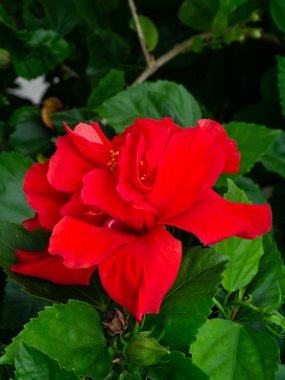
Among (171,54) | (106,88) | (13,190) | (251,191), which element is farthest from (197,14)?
(13,190)

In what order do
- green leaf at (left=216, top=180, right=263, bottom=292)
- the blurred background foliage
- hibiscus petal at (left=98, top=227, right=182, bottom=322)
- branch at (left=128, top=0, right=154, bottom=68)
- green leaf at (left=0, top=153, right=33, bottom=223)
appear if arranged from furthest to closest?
branch at (left=128, top=0, right=154, bottom=68)
the blurred background foliage
green leaf at (left=0, top=153, right=33, bottom=223)
green leaf at (left=216, top=180, right=263, bottom=292)
hibiscus petal at (left=98, top=227, right=182, bottom=322)

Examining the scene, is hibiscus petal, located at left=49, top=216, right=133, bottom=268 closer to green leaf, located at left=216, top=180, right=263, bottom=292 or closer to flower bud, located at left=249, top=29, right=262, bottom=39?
green leaf, located at left=216, top=180, right=263, bottom=292

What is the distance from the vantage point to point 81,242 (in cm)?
39

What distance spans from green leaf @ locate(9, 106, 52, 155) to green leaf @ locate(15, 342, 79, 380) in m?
0.44

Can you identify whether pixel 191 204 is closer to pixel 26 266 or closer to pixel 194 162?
pixel 194 162

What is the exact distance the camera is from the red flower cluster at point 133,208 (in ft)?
1.28

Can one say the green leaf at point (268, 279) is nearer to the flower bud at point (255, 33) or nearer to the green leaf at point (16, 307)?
the green leaf at point (16, 307)

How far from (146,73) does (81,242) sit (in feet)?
1.59

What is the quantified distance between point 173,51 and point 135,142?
46cm

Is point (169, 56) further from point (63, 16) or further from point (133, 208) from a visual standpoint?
point (133, 208)

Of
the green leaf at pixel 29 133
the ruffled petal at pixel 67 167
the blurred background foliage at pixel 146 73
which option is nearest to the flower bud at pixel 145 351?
the ruffled petal at pixel 67 167

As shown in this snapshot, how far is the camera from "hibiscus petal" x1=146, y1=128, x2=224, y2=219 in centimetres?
41

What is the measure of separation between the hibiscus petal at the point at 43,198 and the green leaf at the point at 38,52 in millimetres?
418

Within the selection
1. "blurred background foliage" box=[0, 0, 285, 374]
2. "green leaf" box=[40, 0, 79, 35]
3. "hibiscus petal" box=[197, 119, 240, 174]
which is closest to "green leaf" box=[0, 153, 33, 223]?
"blurred background foliage" box=[0, 0, 285, 374]
